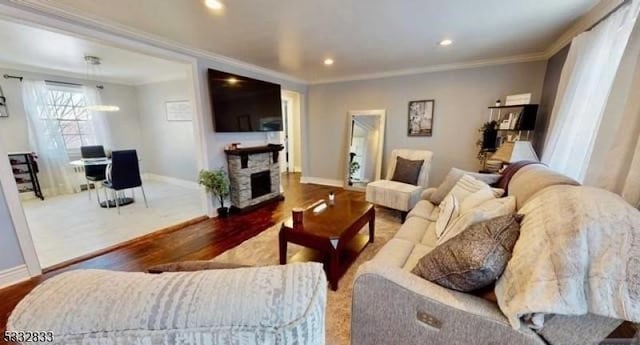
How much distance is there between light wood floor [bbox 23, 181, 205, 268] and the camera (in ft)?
8.80

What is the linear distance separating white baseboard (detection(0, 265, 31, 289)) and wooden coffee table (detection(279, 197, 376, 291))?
7.51 ft

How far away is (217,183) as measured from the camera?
3365 millimetres

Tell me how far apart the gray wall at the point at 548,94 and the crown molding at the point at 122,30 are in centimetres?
404

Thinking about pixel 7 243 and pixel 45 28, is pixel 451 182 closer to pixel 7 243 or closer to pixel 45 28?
pixel 45 28

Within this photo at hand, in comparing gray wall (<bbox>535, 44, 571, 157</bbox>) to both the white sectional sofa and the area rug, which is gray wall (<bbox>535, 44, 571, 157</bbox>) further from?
the white sectional sofa

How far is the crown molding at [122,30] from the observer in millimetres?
1969

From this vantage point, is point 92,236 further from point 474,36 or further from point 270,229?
point 474,36

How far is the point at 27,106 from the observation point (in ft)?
14.0

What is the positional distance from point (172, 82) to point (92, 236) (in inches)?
135

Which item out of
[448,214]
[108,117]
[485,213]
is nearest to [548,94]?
[448,214]

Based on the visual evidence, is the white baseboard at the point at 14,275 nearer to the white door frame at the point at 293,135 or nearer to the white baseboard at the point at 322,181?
the white baseboard at the point at 322,181

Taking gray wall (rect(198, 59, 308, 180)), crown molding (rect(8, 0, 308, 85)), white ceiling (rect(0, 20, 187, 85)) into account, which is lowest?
gray wall (rect(198, 59, 308, 180))

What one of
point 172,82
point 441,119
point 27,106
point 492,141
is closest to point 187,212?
point 172,82

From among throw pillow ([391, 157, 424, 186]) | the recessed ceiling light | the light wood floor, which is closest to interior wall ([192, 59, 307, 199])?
the light wood floor
